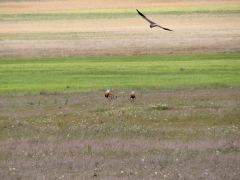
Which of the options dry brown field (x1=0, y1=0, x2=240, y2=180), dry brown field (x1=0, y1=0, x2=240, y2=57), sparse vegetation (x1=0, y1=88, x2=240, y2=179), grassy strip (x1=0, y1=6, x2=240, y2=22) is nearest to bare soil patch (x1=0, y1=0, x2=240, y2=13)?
dry brown field (x1=0, y1=0, x2=240, y2=57)

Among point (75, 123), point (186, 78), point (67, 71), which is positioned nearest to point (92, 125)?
point (75, 123)

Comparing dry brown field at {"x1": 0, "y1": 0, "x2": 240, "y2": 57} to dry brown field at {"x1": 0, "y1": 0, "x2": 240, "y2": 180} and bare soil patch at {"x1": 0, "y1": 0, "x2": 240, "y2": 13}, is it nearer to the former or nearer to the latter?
bare soil patch at {"x1": 0, "y1": 0, "x2": 240, "y2": 13}

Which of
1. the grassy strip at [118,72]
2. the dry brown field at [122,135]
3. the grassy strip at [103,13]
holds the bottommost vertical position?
the grassy strip at [103,13]

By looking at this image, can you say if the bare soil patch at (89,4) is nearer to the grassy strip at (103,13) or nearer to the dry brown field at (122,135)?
the grassy strip at (103,13)

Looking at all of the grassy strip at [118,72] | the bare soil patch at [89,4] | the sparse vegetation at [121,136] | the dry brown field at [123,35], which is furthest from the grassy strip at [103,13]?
the sparse vegetation at [121,136]

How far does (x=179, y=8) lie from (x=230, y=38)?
29.1 m

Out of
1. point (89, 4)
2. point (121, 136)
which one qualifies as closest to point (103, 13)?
point (89, 4)

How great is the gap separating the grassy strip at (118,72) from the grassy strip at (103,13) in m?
29.7

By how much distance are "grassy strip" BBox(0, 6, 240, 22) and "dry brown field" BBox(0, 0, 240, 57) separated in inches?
81.0

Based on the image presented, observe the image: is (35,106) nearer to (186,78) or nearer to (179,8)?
(186,78)

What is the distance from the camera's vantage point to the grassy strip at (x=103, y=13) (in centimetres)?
6925

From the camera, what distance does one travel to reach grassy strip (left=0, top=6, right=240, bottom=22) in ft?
227

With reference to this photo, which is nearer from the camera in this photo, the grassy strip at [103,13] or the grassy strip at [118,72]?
the grassy strip at [118,72]

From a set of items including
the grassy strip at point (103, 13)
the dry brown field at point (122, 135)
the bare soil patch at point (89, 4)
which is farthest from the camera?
the bare soil patch at point (89, 4)
